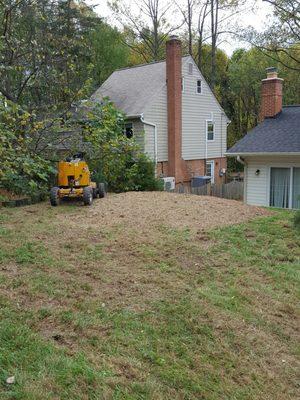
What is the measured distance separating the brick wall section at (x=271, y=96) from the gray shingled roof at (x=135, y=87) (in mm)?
5284

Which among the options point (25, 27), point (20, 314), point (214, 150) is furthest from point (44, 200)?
point (214, 150)

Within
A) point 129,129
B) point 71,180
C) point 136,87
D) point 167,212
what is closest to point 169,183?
point 129,129

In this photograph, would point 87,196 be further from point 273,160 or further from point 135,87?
point 135,87

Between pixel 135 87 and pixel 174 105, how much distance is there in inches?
101

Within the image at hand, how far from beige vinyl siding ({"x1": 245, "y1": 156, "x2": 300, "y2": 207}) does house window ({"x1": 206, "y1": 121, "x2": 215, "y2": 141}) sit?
8.02 m

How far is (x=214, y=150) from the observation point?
78.5 feet

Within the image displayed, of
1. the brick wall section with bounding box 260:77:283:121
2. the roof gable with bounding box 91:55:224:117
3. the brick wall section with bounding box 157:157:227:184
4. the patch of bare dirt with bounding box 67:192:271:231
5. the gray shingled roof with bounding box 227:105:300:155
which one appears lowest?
the patch of bare dirt with bounding box 67:192:271:231

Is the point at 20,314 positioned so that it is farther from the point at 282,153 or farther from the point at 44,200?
the point at 282,153

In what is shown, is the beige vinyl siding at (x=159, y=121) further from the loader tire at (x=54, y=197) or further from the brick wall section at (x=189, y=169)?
the loader tire at (x=54, y=197)

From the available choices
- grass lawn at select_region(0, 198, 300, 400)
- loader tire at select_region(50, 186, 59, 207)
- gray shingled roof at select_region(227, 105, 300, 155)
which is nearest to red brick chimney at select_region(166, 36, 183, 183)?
gray shingled roof at select_region(227, 105, 300, 155)

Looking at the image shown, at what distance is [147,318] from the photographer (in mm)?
4180

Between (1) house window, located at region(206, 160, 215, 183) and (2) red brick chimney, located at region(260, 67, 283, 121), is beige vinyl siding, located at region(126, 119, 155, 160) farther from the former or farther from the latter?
(2) red brick chimney, located at region(260, 67, 283, 121)

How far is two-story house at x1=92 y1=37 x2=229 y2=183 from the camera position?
19406 millimetres

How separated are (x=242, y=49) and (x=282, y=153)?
24.3m
